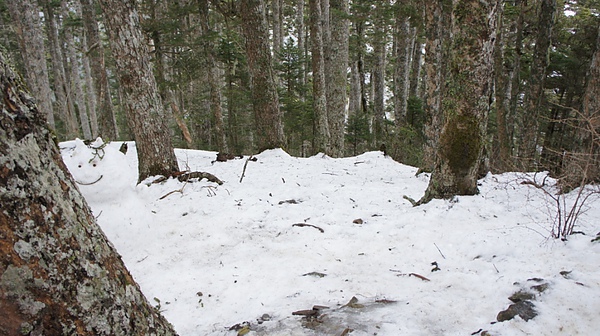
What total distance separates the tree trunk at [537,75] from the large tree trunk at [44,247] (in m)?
11.1

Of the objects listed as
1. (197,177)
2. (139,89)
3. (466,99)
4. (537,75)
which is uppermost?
(537,75)

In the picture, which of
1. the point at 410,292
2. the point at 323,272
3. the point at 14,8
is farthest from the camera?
the point at 14,8

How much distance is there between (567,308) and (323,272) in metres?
1.87

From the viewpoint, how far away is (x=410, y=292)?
279cm

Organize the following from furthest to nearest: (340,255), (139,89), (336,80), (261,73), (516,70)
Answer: (516,70)
(336,80)
(261,73)
(139,89)
(340,255)

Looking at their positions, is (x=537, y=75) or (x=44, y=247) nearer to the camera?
(x=44, y=247)

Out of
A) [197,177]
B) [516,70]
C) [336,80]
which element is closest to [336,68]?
[336,80]

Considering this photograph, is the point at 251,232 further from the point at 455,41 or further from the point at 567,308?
the point at 455,41

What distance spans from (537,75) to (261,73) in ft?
28.1

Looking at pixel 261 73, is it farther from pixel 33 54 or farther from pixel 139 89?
pixel 33 54

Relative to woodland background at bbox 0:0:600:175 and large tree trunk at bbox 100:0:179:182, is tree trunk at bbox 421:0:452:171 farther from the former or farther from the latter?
large tree trunk at bbox 100:0:179:182

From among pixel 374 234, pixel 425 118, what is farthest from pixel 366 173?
pixel 374 234

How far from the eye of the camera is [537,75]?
10258mm

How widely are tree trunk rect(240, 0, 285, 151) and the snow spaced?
280cm
